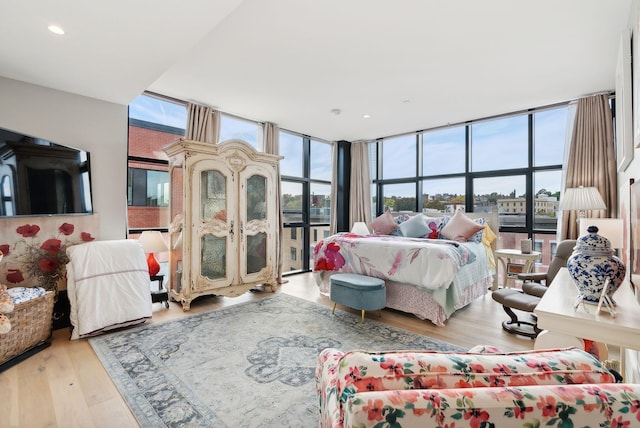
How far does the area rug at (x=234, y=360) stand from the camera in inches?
66.1

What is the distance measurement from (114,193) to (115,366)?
74.1 inches

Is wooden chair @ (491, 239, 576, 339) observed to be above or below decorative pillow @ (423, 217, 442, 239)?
below

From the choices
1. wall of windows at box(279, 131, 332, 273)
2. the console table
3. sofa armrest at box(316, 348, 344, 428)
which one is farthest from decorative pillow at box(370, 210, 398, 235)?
sofa armrest at box(316, 348, 344, 428)

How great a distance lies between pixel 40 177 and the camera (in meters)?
2.54

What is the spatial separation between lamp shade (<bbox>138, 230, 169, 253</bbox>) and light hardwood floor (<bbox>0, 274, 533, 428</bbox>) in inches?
26.9

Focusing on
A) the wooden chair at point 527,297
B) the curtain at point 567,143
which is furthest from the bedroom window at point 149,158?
the curtain at point 567,143

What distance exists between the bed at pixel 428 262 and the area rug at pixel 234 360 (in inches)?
18.2

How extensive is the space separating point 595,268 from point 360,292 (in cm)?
196

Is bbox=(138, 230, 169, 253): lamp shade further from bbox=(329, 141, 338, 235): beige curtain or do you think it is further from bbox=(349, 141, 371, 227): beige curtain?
bbox=(349, 141, 371, 227): beige curtain

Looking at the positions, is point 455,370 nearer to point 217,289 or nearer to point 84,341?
point 84,341

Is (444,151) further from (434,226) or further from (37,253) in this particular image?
(37,253)

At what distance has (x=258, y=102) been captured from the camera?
3857 mm

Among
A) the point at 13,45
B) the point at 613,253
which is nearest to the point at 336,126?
the point at 13,45

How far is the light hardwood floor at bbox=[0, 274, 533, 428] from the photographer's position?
5.33 ft
